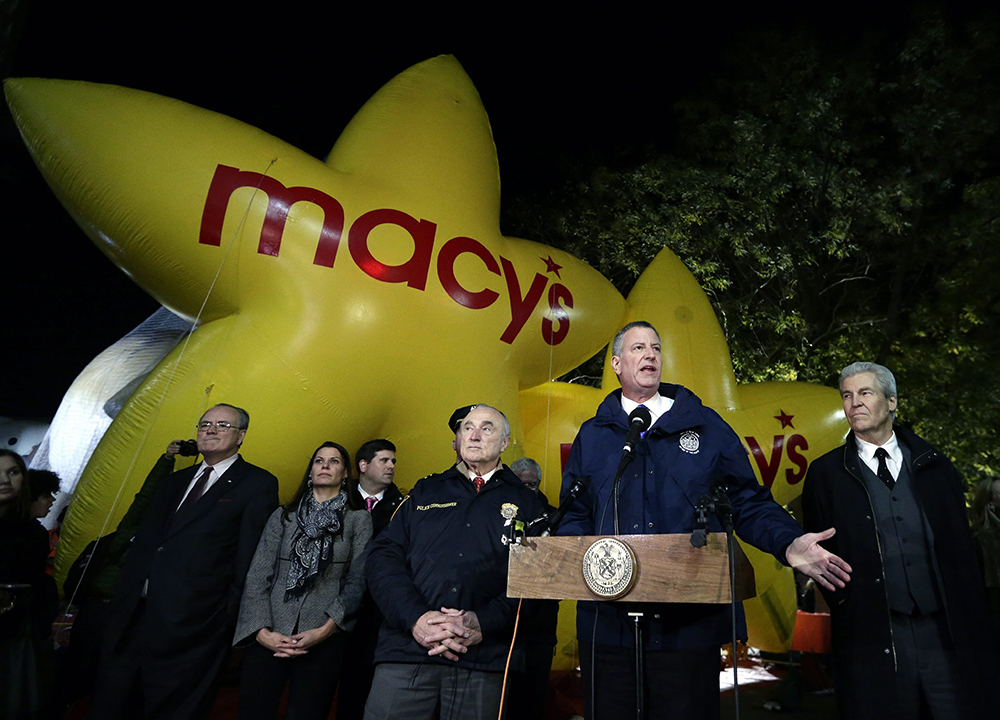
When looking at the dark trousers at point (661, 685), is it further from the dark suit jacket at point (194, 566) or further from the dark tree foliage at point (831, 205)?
the dark tree foliage at point (831, 205)

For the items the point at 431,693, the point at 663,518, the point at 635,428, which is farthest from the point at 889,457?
the point at 431,693

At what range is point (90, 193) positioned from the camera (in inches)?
162

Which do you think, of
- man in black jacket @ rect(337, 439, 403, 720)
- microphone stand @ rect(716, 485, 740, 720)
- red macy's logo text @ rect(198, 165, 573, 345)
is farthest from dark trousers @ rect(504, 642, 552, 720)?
red macy's logo text @ rect(198, 165, 573, 345)

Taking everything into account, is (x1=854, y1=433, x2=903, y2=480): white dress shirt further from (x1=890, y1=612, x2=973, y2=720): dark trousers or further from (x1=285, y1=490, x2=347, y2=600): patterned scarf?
(x1=285, y1=490, x2=347, y2=600): patterned scarf

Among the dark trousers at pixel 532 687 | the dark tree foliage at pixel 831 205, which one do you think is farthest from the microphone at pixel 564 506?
the dark tree foliage at pixel 831 205

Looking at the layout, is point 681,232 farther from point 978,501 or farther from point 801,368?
point 978,501

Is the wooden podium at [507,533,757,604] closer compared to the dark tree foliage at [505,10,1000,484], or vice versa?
the wooden podium at [507,533,757,604]

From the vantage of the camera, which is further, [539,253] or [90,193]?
[539,253]

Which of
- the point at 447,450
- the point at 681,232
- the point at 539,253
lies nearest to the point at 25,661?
the point at 447,450

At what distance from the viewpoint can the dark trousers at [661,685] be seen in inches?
84.6

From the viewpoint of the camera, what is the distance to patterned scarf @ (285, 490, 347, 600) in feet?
10.3

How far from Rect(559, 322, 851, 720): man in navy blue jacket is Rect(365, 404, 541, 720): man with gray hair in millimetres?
402

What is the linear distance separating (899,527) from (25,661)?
11.7 ft

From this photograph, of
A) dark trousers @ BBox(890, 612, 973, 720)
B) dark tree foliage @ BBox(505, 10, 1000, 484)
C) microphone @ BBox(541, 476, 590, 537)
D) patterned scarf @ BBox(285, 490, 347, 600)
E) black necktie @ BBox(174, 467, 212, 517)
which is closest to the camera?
microphone @ BBox(541, 476, 590, 537)
